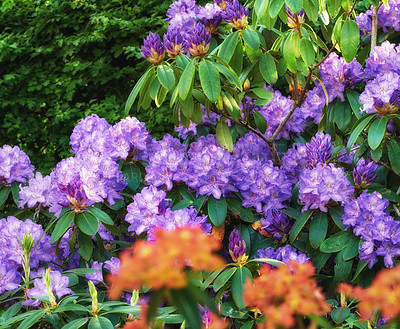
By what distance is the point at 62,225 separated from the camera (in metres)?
1.91

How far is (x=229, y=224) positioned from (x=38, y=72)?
341 cm

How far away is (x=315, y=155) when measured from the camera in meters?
2.07

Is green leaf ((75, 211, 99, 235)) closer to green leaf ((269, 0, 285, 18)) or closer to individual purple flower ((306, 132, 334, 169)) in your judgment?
individual purple flower ((306, 132, 334, 169))

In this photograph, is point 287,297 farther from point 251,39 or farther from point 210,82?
point 251,39

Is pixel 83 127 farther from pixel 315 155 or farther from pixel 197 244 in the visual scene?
pixel 197 244

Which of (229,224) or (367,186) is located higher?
(367,186)

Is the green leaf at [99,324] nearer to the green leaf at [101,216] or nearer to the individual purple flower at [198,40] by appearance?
the green leaf at [101,216]

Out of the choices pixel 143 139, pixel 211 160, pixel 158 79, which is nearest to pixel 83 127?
pixel 143 139

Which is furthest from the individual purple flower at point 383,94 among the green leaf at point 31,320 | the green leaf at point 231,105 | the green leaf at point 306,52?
the green leaf at point 31,320

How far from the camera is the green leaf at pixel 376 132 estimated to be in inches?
74.4

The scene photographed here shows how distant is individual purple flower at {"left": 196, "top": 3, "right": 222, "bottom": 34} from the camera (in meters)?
2.55

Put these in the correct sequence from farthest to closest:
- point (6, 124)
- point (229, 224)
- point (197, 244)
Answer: point (6, 124)
point (229, 224)
point (197, 244)

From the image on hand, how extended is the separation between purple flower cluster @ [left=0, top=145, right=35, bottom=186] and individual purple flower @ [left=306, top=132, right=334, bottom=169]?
1.36 meters

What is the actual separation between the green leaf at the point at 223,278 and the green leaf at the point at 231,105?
82 cm
